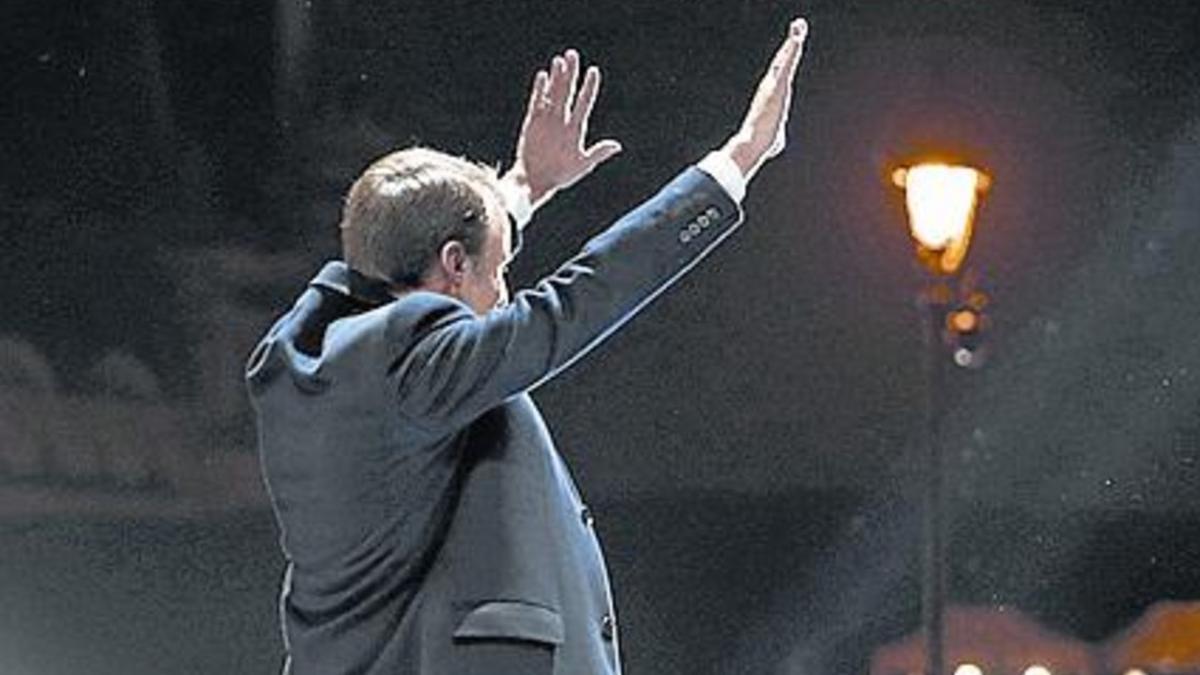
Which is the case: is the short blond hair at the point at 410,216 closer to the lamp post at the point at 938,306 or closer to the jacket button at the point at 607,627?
the jacket button at the point at 607,627

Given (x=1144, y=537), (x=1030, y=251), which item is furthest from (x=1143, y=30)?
(x=1144, y=537)

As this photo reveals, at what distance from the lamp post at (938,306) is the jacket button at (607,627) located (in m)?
1.73

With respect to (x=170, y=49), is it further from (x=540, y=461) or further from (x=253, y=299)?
(x=540, y=461)

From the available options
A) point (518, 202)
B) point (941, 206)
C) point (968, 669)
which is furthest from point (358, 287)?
point (968, 669)

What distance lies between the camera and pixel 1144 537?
2959 millimetres

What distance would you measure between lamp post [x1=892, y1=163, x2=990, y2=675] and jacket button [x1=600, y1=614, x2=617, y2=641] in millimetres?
1733

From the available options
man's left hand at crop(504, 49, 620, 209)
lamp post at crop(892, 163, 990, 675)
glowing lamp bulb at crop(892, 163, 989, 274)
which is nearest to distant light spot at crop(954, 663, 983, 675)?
lamp post at crop(892, 163, 990, 675)

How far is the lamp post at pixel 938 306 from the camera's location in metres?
2.88

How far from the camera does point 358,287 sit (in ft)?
3.93

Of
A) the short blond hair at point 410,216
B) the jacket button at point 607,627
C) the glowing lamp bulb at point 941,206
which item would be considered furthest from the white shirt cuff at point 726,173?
the glowing lamp bulb at point 941,206

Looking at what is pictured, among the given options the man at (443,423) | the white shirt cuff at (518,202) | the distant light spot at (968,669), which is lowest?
the man at (443,423)

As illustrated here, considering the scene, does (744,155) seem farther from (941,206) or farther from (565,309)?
(941,206)

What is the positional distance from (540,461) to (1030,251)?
1.87 m

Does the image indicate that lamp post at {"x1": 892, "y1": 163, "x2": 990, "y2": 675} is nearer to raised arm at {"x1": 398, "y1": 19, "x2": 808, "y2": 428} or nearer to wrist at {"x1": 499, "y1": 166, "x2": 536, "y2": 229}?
wrist at {"x1": 499, "y1": 166, "x2": 536, "y2": 229}
